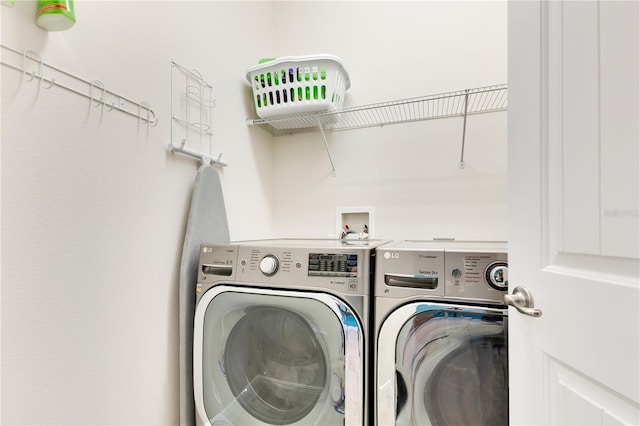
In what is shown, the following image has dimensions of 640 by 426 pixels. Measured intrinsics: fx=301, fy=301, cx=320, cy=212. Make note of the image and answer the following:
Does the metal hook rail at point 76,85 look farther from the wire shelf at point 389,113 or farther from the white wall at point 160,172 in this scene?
the wire shelf at point 389,113

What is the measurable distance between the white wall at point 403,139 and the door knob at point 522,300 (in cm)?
96

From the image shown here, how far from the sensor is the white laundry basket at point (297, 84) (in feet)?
4.86

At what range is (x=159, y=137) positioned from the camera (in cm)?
113

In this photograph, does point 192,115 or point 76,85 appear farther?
point 192,115

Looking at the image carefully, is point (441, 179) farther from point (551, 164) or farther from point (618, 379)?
point (618, 379)

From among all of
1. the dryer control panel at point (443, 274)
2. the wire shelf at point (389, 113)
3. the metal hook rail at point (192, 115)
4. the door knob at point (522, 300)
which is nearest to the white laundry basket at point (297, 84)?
the wire shelf at point (389, 113)

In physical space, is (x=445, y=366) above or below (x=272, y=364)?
above

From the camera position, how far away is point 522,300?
0.65 metres

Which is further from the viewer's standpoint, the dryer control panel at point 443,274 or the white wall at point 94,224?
the dryer control panel at point 443,274

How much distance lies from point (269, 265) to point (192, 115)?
0.74 meters

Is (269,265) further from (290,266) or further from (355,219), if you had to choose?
(355,219)

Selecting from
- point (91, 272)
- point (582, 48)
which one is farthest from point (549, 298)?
point (91, 272)

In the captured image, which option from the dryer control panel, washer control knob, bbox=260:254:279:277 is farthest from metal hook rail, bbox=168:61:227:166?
the dryer control panel

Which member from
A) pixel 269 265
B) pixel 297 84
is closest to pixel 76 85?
pixel 269 265
